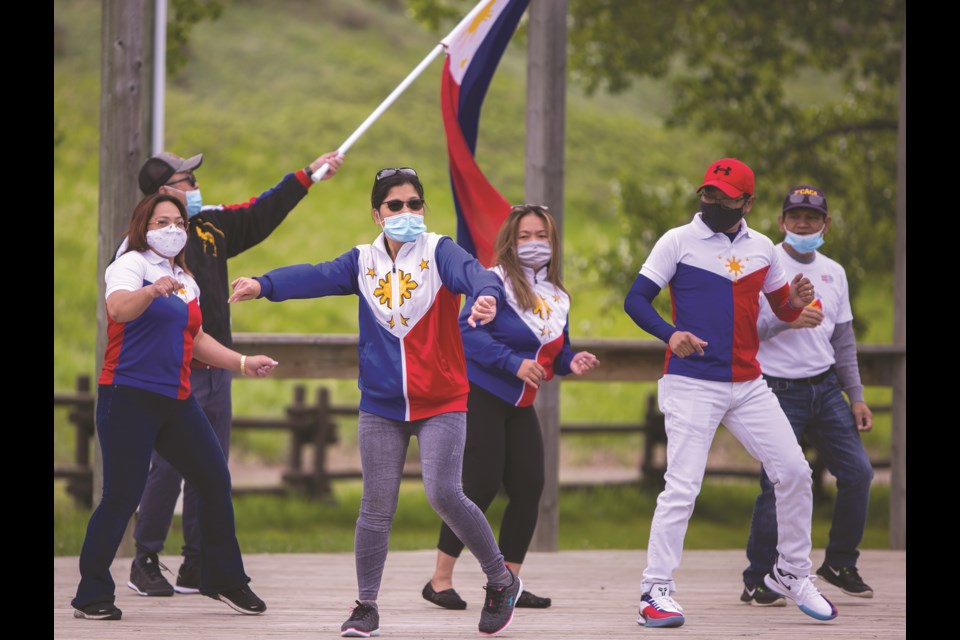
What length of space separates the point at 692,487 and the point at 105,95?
3847 mm

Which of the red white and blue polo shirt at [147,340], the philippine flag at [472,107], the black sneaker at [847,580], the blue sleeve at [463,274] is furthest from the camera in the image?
the philippine flag at [472,107]

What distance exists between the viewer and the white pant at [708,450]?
194 inches

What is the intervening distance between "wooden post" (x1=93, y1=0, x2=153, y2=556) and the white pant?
3.20 metres

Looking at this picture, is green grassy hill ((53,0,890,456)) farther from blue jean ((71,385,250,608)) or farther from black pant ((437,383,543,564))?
blue jean ((71,385,250,608))

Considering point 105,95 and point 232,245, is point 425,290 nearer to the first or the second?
point 232,245

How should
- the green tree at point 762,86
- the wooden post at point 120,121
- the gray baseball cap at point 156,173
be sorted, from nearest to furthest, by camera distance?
1. the gray baseball cap at point 156,173
2. the wooden post at point 120,121
3. the green tree at point 762,86

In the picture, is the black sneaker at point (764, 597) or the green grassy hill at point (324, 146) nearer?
the black sneaker at point (764, 597)

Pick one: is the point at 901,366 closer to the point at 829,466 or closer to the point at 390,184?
the point at 829,466

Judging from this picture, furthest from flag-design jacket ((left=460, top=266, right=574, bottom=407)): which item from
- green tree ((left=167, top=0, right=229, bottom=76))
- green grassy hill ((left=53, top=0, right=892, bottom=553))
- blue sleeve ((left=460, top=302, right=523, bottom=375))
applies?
green grassy hill ((left=53, top=0, right=892, bottom=553))

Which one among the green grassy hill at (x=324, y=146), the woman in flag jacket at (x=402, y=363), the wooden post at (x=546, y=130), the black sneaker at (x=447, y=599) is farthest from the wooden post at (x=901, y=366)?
the green grassy hill at (x=324, y=146)

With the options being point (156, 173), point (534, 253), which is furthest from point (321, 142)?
point (534, 253)

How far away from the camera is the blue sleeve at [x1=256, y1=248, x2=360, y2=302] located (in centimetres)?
460

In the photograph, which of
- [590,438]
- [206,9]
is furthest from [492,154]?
[206,9]

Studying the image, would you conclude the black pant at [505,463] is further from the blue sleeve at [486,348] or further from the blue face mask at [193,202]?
the blue face mask at [193,202]
